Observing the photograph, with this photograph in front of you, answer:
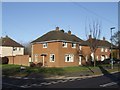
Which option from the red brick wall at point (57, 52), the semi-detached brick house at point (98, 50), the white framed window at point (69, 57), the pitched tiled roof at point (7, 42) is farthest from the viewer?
the pitched tiled roof at point (7, 42)

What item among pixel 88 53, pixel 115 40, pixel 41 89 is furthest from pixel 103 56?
pixel 41 89

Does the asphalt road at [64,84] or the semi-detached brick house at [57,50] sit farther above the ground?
the semi-detached brick house at [57,50]

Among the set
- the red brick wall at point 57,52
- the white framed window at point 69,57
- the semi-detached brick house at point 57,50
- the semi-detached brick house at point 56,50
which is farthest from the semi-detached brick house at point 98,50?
the white framed window at point 69,57

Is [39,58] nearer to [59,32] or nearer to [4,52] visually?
[59,32]

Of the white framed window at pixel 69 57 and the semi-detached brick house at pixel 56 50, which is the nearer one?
the semi-detached brick house at pixel 56 50

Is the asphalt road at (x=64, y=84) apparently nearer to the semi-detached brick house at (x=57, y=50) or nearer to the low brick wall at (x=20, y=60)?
the semi-detached brick house at (x=57, y=50)

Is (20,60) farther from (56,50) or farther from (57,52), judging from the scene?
(57,52)

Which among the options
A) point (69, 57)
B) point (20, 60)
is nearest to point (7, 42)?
point (20, 60)

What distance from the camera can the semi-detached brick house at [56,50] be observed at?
1869 inches

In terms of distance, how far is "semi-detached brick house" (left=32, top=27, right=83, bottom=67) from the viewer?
156 feet

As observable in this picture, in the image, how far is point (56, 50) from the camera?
47469mm

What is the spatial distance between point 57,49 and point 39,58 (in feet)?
18.3

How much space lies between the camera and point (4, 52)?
6425 cm

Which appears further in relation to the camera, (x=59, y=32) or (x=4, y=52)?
(x=4, y=52)
